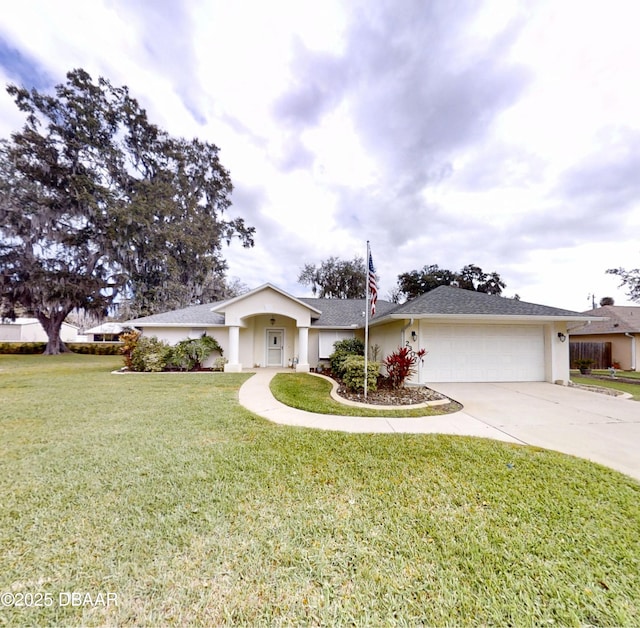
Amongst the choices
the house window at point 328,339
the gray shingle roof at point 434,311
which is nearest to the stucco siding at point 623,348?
the gray shingle roof at point 434,311

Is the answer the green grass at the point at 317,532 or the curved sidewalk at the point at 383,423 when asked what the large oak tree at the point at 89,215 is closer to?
the curved sidewalk at the point at 383,423

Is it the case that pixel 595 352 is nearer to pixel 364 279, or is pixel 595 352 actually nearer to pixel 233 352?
pixel 364 279

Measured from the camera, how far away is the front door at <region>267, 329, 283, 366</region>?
1563 centimetres

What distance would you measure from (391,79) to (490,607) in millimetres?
12502

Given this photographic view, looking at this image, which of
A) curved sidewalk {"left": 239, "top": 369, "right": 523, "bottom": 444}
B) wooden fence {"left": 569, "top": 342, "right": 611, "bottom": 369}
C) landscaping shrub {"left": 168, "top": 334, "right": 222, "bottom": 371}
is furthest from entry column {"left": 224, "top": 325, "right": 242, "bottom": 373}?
wooden fence {"left": 569, "top": 342, "right": 611, "bottom": 369}

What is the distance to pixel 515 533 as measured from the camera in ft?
8.48

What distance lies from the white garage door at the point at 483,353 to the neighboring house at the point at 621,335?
8.71 metres

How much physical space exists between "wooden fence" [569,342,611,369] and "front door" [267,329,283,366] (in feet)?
59.6

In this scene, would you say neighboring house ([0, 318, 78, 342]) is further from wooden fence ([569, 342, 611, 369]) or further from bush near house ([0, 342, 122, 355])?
wooden fence ([569, 342, 611, 369])

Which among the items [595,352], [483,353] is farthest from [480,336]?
[595,352]

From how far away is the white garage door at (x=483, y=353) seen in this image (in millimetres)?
9875

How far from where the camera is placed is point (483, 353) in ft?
33.2

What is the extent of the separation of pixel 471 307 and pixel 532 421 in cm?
504

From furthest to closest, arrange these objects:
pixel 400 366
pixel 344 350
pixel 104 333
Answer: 1. pixel 104 333
2. pixel 344 350
3. pixel 400 366
